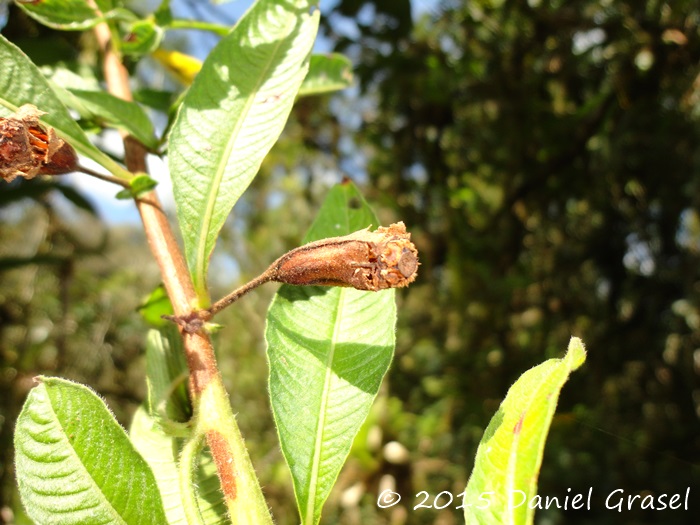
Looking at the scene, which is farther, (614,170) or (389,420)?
(389,420)

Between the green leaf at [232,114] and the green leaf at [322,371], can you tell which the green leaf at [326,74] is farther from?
the green leaf at [322,371]

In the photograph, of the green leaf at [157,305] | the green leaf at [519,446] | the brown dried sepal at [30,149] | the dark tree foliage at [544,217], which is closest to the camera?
the green leaf at [519,446]

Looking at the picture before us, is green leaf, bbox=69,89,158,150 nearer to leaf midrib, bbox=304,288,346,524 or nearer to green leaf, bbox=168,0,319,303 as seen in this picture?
green leaf, bbox=168,0,319,303

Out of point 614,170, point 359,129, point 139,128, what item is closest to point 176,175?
point 139,128

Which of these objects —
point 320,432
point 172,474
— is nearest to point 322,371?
point 320,432

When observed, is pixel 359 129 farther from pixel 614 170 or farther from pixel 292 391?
pixel 292 391

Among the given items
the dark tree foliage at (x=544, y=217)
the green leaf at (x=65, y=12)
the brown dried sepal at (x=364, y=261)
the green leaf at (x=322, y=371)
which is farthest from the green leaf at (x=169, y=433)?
the dark tree foliage at (x=544, y=217)

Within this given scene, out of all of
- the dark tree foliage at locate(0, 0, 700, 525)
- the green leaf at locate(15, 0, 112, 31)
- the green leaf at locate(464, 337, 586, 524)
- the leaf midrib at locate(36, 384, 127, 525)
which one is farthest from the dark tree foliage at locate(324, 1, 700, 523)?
the leaf midrib at locate(36, 384, 127, 525)

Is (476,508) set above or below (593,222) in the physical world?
above
